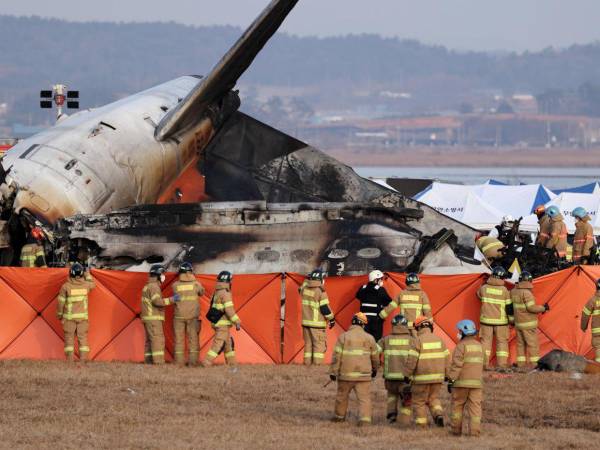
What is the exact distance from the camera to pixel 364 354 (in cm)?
1947

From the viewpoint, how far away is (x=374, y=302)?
83.6 ft

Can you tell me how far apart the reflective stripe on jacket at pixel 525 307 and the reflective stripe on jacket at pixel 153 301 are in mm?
6661

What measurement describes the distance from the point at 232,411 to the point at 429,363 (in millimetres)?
3419

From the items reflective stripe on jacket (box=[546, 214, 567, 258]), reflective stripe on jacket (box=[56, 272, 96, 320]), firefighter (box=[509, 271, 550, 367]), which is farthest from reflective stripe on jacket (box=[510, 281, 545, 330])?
reflective stripe on jacket (box=[56, 272, 96, 320])

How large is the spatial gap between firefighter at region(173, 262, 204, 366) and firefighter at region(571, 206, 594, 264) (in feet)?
33.7

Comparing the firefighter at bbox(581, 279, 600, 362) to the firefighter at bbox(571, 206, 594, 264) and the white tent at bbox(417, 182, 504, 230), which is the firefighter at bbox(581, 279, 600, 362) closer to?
the firefighter at bbox(571, 206, 594, 264)

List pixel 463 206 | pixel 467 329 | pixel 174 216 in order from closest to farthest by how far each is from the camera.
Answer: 1. pixel 467 329
2. pixel 174 216
3. pixel 463 206

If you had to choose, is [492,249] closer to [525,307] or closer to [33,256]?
[525,307]

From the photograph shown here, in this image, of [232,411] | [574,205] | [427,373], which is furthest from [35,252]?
[574,205]

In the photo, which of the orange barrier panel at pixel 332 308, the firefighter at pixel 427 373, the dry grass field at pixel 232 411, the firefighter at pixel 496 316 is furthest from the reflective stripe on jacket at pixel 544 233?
the firefighter at pixel 427 373

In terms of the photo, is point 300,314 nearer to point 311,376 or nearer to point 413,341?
point 311,376

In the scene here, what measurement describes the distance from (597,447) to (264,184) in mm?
17670

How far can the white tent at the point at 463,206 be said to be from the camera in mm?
50375

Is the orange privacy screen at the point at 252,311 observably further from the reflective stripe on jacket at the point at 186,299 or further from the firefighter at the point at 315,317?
the reflective stripe on jacket at the point at 186,299
